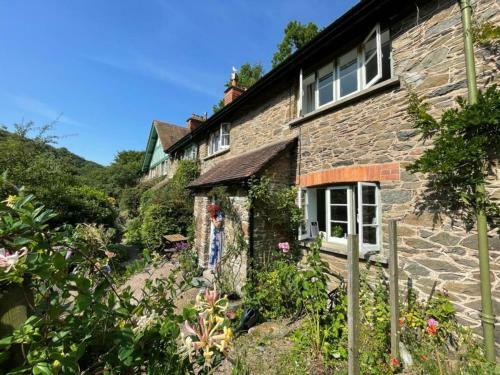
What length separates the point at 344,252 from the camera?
5223 mm

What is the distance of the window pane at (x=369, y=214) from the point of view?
197 inches

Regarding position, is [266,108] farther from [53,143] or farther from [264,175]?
[53,143]

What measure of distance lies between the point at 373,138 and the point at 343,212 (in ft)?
5.64

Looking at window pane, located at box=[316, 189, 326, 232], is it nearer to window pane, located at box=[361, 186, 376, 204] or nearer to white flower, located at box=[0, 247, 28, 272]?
window pane, located at box=[361, 186, 376, 204]

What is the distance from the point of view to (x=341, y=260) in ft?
17.6

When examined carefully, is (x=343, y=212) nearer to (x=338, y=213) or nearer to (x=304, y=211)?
(x=338, y=213)

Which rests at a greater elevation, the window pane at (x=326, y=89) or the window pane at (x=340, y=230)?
the window pane at (x=326, y=89)

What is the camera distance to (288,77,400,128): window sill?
4.68m

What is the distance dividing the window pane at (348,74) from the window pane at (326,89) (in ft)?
1.04

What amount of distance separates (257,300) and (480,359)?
3.66 metres

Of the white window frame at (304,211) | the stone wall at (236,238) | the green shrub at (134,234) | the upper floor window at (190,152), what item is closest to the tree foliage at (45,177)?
the green shrub at (134,234)

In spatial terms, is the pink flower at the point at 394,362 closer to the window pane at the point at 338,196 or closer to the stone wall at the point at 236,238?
the window pane at the point at 338,196

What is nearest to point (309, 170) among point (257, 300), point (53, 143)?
point (257, 300)

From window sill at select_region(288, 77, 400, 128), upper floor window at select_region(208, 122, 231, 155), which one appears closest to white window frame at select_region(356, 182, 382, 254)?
window sill at select_region(288, 77, 400, 128)
